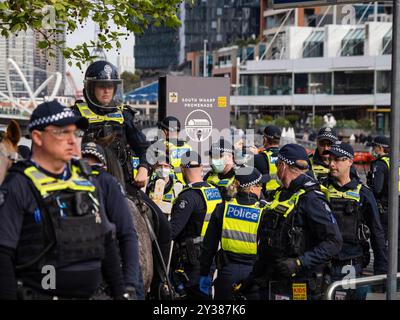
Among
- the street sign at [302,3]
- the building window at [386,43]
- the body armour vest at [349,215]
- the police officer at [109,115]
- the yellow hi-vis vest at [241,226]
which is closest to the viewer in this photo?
the street sign at [302,3]

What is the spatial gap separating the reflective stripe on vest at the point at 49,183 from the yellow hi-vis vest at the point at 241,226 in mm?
2903

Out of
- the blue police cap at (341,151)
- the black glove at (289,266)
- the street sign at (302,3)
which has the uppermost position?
the street sign at (302,3)

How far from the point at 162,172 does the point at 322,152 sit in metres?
2.21

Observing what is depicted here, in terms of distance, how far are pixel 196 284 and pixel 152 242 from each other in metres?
2.24

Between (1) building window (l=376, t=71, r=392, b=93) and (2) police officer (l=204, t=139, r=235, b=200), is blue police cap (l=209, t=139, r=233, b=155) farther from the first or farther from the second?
(1) building window (l=376, t=71, r=392, b=93)

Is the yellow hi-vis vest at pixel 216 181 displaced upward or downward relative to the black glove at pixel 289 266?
upward

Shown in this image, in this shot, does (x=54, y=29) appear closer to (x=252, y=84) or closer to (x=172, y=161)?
(x=172, y=161)

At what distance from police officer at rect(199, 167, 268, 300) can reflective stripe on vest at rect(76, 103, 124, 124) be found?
1.20 m

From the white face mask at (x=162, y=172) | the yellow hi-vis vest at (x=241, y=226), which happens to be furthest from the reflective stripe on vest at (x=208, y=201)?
the white face mask at (x=162, y=172)

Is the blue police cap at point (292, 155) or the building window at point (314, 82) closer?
the blue police cap at point (292, 155)

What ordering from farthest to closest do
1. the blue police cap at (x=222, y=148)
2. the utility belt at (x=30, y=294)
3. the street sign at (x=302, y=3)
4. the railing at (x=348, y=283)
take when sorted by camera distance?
the blue police cap at (x=222, y=148), the railing at (x=348, y=283), the street sign at (x=302, y=3), the utility belt at (x=30, y=294)

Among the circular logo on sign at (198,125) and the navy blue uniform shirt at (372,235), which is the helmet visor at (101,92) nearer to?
the navy blue uniform shirt at (372,235)

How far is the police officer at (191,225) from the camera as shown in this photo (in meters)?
8.48
